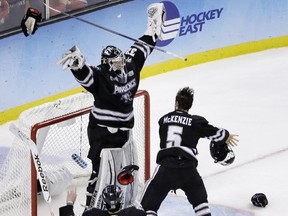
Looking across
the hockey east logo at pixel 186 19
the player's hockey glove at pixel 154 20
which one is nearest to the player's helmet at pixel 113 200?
the player's hockey glove at pixel 154 20

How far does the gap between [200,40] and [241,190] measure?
3.05m

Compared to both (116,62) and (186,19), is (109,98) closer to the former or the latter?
(116,62)

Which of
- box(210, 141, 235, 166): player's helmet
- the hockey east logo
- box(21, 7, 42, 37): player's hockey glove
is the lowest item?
box(210, 141, 235, 166): player's helmet

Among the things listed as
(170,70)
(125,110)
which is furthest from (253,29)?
(125,110)

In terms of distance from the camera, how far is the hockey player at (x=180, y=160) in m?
6.30

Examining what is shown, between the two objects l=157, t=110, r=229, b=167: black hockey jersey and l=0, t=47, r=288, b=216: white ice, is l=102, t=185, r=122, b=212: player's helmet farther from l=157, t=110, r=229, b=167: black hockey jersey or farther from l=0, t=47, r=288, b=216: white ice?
l=0, t=47, r=288, b=216: white ice

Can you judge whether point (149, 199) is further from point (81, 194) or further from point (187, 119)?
point (81, 194)

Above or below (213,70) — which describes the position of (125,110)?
below

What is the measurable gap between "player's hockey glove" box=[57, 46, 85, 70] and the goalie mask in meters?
0.28

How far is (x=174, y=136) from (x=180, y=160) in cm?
15

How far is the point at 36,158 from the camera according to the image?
6.44 meters

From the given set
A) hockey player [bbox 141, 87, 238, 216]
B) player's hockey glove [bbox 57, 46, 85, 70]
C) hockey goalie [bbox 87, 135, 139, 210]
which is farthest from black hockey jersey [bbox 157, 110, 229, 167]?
player's hockey glove [bbox 57, 46, 85, 70]

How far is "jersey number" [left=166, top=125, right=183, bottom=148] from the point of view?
20.7 feet

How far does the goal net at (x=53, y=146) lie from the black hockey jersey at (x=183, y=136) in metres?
0.85
